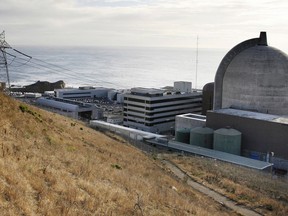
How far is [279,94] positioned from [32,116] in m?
42.0

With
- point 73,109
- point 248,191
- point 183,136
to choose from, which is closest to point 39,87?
point 73,109

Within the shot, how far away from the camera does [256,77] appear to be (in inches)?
2223

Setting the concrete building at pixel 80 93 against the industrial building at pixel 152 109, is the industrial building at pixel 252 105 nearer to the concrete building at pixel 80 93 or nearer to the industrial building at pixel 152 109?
the industrial building at pixel 152 109

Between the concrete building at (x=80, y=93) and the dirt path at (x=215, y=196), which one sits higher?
the concrete building at (x=80, y=93)

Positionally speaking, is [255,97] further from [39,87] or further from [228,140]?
[39,87]

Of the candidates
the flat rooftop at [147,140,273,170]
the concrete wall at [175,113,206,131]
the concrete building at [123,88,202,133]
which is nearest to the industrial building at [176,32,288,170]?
the concrete wall at [175,113,206,131]

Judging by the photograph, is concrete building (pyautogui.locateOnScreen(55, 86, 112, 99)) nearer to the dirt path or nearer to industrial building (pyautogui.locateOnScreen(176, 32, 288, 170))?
industrial building (pyautogui.locateOnScreen(176, 32, 288, 170))

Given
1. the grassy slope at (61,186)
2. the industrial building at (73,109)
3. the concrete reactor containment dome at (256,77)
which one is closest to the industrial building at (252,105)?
the concrete reactor containment dome at (256,77)

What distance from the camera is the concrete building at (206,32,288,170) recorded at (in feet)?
161

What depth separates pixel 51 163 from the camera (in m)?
15.4

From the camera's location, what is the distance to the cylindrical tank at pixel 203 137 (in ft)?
176

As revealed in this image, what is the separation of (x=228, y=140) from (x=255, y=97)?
1023cm

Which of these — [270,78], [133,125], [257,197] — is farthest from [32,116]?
[133,125]

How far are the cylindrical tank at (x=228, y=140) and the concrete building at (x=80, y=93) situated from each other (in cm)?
6516
